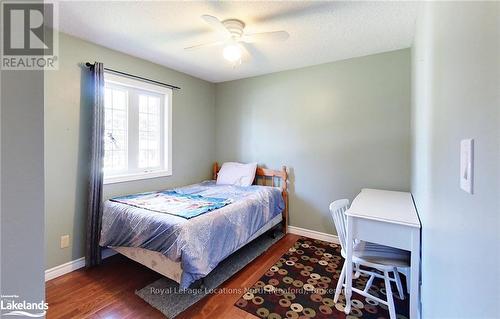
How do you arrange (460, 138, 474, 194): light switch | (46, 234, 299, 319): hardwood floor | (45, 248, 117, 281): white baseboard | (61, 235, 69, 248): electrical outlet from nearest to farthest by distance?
1. (460, 138, 474, 194): light switch
2. (46, 234, 299, 319): hardwood floor
3. (45, 248, 117, 281): white baseboard
4. (61, 235, 69, 248): electrical outlet

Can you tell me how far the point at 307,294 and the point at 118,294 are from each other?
1580 millimetres

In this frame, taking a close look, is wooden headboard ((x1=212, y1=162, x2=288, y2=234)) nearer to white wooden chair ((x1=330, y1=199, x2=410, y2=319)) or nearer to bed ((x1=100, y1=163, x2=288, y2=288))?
bed ((x1=100, y1=163, x2=288, y2=288))

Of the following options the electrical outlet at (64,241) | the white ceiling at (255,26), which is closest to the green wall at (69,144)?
the electrical outlet at (64,241)

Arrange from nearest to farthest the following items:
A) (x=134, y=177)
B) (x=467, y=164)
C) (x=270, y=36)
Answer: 1. (x=467, y=164)
2. (x=270, y=36)
3. (x=134, y=177)

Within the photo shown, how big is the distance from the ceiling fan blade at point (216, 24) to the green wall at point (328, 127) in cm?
136

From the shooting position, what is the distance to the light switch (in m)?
0.59

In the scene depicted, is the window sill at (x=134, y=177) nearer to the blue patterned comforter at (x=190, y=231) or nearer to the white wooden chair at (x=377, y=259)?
the blue patterned comforter at (x=190, y=231)

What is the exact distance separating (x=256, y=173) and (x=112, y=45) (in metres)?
2.38

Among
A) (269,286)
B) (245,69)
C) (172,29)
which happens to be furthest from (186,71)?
(269,286)

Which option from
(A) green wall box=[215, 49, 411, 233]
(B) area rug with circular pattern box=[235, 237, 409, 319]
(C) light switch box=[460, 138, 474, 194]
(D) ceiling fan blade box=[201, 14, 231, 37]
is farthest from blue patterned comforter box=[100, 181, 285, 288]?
(C) light switch box=[460, 138, 474, 194]

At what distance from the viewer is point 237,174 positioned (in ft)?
11.3

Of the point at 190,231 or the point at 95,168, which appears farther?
the point at 95,168

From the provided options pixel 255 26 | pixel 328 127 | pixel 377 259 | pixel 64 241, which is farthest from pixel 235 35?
pixel 64 241

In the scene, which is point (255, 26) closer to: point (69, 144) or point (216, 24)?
point (216, 24)
